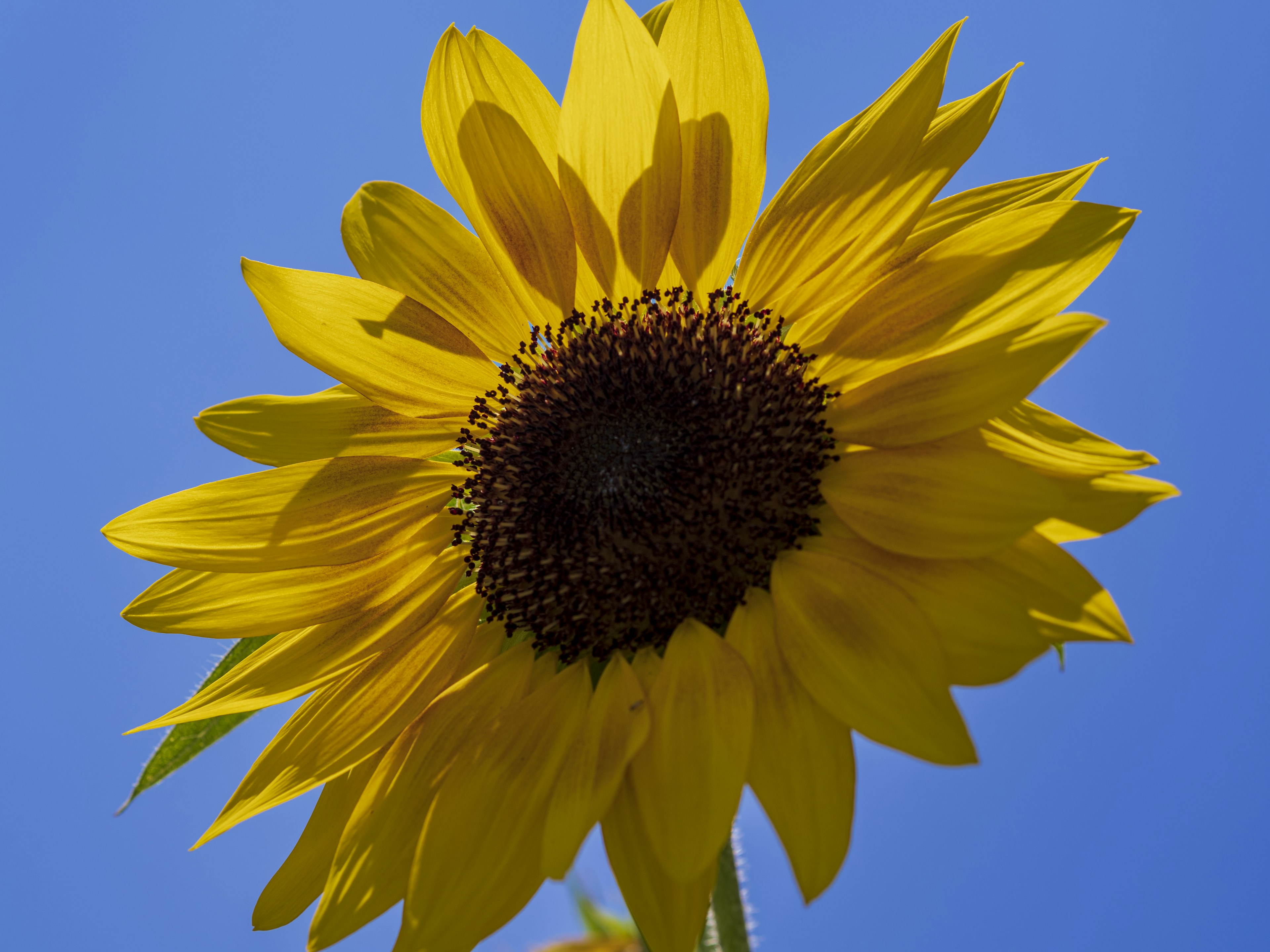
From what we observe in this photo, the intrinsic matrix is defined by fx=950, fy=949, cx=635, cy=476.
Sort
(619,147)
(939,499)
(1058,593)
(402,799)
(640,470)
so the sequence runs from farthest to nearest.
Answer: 1. (640,470)
2. (619,147)
3. (402,799)
4. (939,499)
5. (1058,593)

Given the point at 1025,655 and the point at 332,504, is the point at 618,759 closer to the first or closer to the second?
the point at 1025,655

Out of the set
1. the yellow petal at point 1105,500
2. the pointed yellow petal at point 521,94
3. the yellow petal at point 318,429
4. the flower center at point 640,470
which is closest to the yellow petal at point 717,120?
the flower center at point 640,470

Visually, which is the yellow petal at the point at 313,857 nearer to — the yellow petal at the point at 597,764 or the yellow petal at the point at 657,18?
the yellow petal at the point at 597,764

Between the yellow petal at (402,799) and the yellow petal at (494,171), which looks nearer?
the yellow petal at (402,799)

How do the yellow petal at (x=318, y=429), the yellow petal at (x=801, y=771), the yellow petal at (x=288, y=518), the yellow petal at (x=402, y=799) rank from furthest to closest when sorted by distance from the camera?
1. the yellow petal at (x=318, y=429)
2. the yellow petal at (x=288, y=518)
3. the yellow petal at (x=402, y=799)
4. the yellow petal at (x=801, y=771)

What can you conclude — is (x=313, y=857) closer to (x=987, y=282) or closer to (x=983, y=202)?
(x=987, y=282)

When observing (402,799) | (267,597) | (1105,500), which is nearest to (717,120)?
(1105,500)
